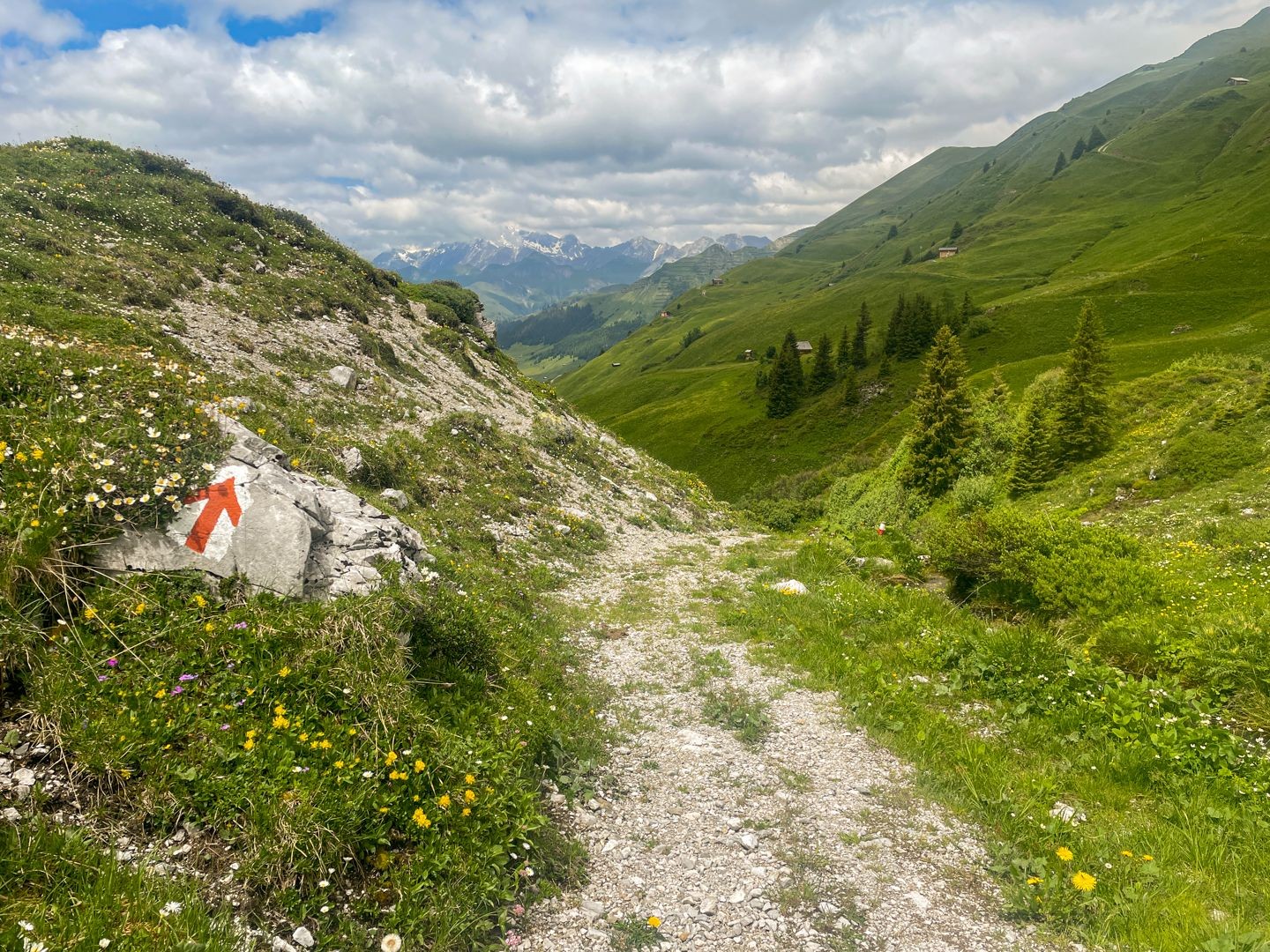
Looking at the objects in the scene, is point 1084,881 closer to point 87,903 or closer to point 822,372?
point 87,903

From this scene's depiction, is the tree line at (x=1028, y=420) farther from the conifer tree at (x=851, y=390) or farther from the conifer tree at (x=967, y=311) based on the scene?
the conifer tree at (x=967, y=311)

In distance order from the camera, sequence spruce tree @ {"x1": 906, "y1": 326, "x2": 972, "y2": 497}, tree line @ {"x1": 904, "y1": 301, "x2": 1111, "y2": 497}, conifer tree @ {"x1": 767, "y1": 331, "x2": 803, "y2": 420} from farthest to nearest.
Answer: conifer tree @ {"x1": 767, "y1": 331, "x2": 803, "y2": 420} < spruce tree @ {"x1": 906, "y1": 326, "x2": 972, "y2": 497} < tree line @ {"x1": 904, "y1": 301, "x2": 1111, "y2": 497}

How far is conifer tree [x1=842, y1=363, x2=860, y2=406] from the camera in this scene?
106 m

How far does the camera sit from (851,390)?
352 feet

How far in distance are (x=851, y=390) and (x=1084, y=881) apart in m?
110

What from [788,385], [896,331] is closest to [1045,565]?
[788,385]

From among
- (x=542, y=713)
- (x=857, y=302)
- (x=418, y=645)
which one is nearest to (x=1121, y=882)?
(x=542, y=713)

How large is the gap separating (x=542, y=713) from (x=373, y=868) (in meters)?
3.35

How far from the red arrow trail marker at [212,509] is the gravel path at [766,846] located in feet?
19.6

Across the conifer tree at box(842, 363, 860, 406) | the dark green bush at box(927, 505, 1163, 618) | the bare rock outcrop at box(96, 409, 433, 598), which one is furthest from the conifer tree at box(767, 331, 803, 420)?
the bare rock outcrop at box(96, 409, 433, 598)

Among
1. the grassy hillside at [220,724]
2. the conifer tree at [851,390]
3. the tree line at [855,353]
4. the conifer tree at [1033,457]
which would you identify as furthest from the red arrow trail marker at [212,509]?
the tree line at [855,353]

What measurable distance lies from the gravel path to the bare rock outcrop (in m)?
4.90

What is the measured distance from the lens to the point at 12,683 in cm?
531

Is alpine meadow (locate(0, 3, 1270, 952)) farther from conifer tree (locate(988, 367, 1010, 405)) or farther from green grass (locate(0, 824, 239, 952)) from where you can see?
conifer tree (locate(988, 367, 1010, 405))
